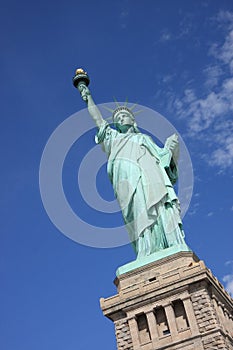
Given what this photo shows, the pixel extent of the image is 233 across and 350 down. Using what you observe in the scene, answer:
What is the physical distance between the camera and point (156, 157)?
95.8 feet

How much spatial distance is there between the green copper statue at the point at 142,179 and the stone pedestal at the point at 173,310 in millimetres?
2047

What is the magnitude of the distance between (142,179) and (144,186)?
483 millimetres

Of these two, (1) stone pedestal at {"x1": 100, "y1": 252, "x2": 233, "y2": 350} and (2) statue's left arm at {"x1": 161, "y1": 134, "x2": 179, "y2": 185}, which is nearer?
(1) stone pedestal at {"x1": 100, "y1": 252, "x2": 233, "y2": 350}

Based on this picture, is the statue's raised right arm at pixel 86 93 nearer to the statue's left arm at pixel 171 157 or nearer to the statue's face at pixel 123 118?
the statue's face at pixel 123 118

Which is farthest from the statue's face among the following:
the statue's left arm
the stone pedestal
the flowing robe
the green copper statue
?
the stone pedestal

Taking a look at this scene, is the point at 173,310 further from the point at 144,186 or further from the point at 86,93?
the point at 86,93

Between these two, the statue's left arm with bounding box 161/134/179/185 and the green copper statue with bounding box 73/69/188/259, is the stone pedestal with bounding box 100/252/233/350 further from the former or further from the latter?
the statue's left arm with bounding box 161/134/179/185

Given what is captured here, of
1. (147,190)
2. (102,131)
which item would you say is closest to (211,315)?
(147,190)

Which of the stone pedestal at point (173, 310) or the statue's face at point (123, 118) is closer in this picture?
the stone pedestal at point (173, 310)

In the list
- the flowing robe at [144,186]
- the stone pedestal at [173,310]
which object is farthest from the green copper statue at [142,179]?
the stone pedestal at [173,310]

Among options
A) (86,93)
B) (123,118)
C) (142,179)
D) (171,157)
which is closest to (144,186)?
(142,179)

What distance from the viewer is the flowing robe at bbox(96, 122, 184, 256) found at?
84.0 ft

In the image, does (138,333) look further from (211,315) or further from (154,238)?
(154,238)

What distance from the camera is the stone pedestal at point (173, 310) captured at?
20.9m
